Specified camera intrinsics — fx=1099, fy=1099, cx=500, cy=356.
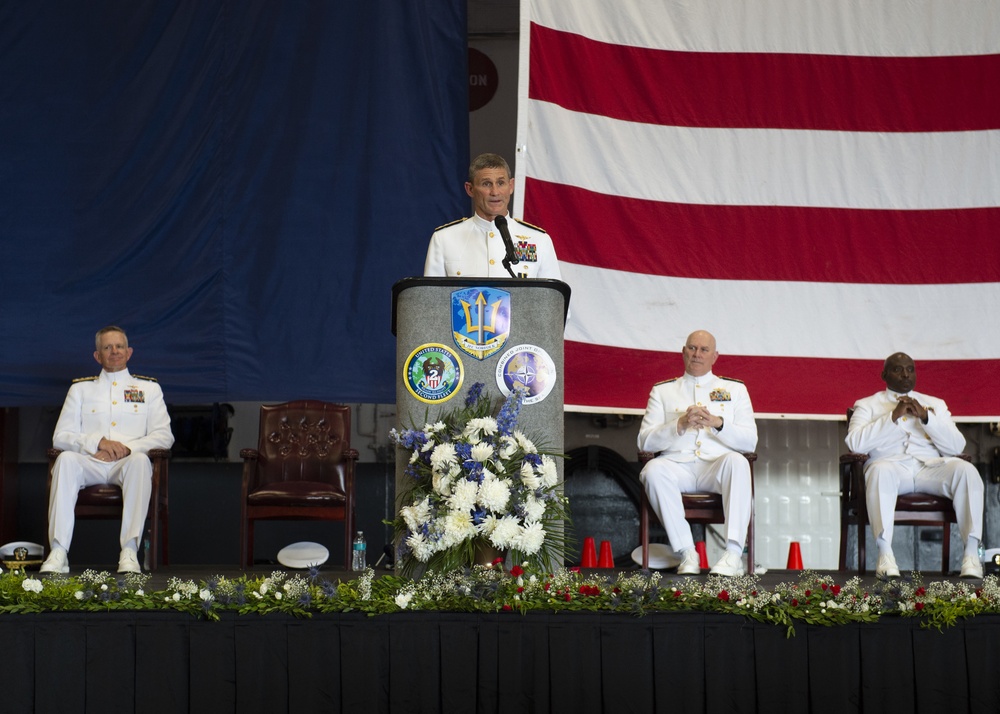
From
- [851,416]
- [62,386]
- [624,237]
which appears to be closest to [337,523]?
[62,386]

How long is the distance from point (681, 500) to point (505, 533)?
1.96 meters

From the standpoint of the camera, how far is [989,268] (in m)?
5.77

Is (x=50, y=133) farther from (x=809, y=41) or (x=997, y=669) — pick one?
(x=997, y=669)

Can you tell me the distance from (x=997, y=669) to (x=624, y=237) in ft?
10.6

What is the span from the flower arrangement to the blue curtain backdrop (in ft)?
8.15

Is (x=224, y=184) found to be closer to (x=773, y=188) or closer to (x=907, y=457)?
(x=773, y=188)

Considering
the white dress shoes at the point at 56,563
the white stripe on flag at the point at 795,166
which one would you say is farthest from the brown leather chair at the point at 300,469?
the white stripe on flag at the point at 795,166

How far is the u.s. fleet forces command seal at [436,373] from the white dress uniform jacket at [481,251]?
76 cm

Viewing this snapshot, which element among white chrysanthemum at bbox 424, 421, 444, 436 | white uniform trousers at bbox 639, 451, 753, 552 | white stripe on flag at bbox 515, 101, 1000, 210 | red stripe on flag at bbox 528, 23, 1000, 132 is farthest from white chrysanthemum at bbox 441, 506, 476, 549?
red stripe on flag at bbox 528, 23, 1000, 132

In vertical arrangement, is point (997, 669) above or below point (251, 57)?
below

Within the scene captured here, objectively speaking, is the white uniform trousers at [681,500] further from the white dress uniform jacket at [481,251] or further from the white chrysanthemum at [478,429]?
the white chrysanthemum at [478,429]

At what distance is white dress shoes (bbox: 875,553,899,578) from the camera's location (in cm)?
457

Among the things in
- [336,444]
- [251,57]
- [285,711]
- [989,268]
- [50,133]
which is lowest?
[285,711]

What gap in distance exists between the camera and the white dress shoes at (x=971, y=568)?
15.1 ft
